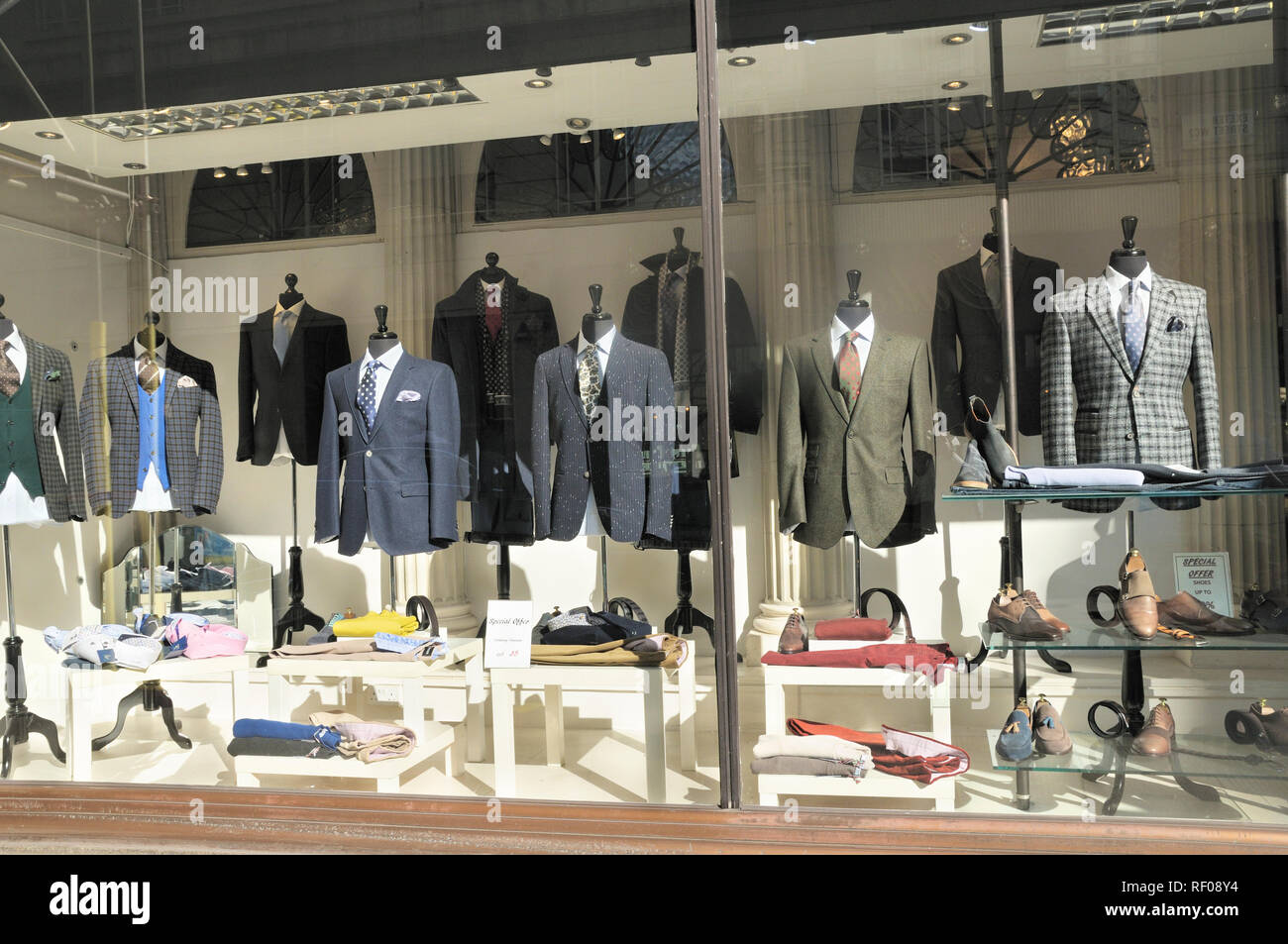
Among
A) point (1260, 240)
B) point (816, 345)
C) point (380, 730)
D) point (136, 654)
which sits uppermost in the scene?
point (1260, 240)

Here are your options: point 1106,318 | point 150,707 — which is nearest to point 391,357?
point 150,707

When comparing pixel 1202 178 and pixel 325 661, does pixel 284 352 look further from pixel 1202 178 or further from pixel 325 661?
pixel 1202 178

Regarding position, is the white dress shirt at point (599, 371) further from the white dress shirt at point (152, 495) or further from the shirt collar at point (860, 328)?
the white dress shirt at point (152, 495)

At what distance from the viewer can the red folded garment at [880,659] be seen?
10.2 feet

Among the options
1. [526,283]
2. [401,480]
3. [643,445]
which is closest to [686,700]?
[643,445]

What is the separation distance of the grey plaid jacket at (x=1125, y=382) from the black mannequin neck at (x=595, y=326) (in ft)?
4.72

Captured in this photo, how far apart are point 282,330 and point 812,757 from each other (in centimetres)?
238

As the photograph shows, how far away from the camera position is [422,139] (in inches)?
136

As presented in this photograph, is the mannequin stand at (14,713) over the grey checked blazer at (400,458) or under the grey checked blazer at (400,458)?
under

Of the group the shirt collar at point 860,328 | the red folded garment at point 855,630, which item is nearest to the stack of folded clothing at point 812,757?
the red folded garment at point 855,630

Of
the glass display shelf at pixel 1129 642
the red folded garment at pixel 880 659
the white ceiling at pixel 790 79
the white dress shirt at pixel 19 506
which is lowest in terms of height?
the red folded garment at pixel 880 659

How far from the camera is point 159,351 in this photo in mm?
3639

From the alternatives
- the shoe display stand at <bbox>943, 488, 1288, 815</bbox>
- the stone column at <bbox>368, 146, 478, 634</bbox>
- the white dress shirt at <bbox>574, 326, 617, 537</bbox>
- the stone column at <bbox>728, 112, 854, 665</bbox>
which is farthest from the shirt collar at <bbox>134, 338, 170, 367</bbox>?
the shoe display stand at <bbox>943, 488, 1288, 815</bbox>

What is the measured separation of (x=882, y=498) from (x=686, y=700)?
927 mm
